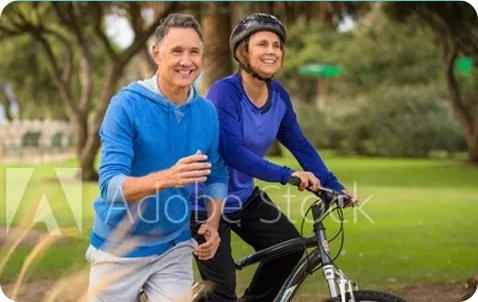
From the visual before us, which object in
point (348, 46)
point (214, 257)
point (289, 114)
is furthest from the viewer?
point (348, 46)

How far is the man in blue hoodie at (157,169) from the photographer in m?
3.43

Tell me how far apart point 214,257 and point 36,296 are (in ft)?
10.9

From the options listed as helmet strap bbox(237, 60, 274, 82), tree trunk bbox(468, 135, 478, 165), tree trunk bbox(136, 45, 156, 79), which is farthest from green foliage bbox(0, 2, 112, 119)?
helmet strap bbox(237, 60, 274, 82)

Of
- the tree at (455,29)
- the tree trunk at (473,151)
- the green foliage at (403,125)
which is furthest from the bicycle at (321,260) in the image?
the green foliage at (403,125)

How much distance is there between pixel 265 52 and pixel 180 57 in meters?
0.77

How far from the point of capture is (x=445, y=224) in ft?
39.8

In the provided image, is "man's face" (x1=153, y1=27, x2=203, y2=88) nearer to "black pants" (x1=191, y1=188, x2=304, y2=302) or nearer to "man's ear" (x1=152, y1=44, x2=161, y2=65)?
"man's ear" (x1=152, y1=44, x2=161, y2=65)

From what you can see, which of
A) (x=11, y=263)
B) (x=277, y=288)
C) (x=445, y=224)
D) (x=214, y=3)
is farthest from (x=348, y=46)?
(x=277, y=288)

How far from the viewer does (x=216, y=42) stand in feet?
58.8

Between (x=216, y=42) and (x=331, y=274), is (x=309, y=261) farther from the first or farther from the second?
(x=216, y=42)

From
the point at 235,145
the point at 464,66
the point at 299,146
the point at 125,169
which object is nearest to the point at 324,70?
the point at 464,66

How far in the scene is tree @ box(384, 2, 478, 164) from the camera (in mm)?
24925

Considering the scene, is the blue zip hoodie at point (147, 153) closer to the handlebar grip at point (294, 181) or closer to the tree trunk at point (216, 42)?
the handlebar grip at point (294, 181)

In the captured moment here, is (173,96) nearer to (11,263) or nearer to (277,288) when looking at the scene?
(277,288)
